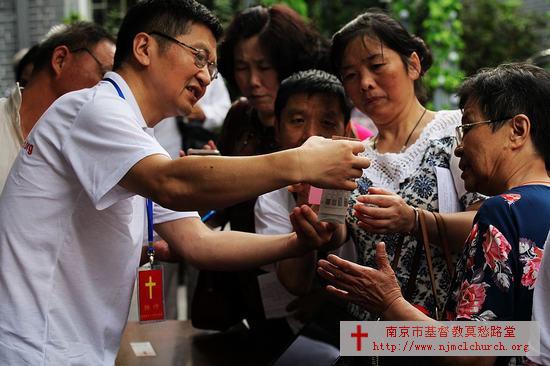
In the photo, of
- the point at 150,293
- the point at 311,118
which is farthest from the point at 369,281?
the point at 311,118

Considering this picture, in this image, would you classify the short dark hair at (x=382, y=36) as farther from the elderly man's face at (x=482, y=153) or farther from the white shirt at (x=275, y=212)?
the elderly man's face at (x=482, y=153)

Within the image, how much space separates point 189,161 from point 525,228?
1.03 meters

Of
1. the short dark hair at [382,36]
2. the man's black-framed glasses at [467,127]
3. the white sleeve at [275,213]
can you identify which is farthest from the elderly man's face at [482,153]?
the white sleeve at [275,213]

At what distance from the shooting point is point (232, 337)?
13.1ft

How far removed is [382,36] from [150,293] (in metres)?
1.62

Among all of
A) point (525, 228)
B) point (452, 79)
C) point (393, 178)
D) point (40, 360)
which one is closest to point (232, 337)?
point (393, 178)

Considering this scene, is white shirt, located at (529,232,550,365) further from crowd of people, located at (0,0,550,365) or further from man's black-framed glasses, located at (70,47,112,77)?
man's black-framed glasses, located at (70,47,112,77)

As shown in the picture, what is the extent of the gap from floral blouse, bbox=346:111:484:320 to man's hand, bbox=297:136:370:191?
82 centimetres

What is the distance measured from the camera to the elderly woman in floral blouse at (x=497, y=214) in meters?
2.42

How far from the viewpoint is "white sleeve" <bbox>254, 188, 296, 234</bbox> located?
3803 millimetres

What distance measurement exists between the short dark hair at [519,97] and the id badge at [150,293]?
1297mm

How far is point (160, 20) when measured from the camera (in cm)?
294

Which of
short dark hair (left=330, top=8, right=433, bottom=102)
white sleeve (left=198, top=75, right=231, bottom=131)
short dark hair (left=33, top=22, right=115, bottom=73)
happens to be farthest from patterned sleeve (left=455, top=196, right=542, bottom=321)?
white sleeve (left=198, top=75, right=231, bottom=131)

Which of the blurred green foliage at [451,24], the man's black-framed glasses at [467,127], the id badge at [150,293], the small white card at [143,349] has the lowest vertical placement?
the small white card at [143,349]
